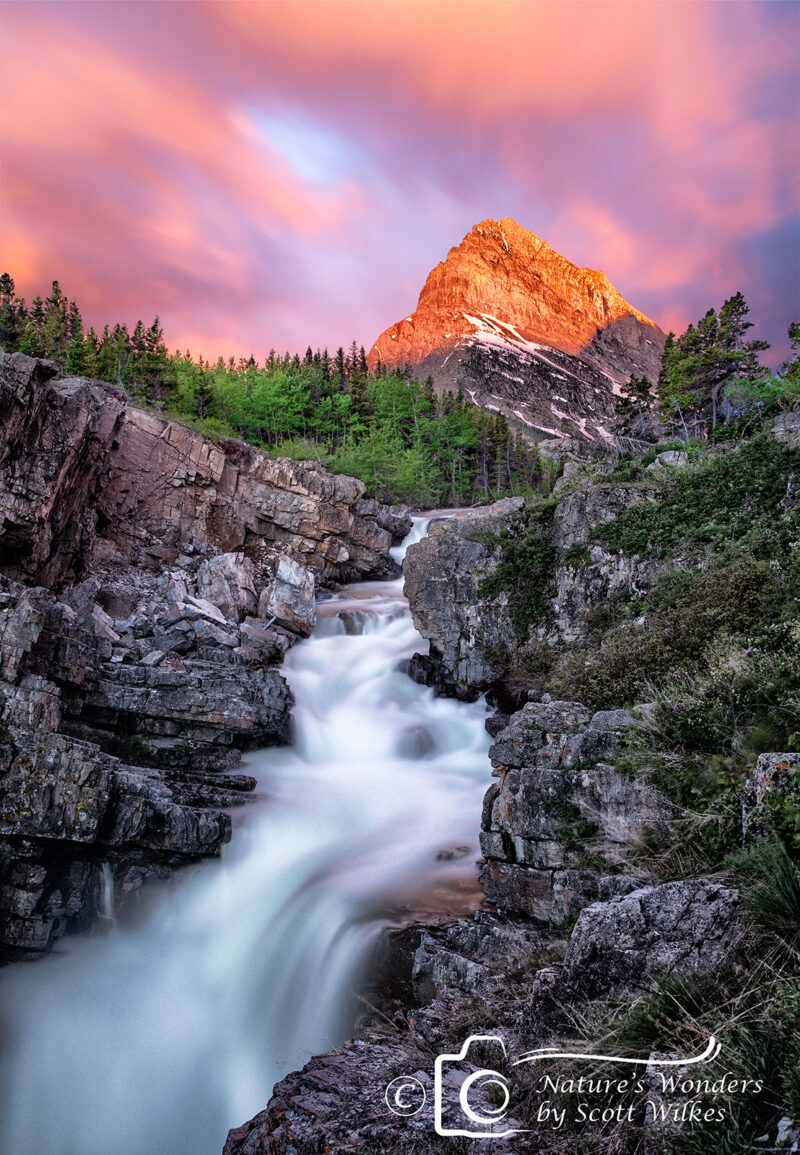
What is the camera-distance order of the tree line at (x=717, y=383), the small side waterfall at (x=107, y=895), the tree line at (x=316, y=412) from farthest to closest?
the tree line at (x=316, y=412), the tree line at (x=717, y=383), the small side waterfall at (x=107, y=895)

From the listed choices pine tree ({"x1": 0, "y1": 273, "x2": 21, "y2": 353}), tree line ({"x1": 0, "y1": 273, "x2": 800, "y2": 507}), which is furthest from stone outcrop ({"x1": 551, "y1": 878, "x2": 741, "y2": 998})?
pine tree ({"x1": 0, "y1": 273, "x2": 21, "y2": 353})

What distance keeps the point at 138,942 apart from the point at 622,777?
889cm

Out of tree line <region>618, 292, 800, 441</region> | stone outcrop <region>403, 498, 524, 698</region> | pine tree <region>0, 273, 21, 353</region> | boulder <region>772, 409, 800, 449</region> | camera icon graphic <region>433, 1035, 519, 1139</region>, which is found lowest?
camera icon graphic <region>433, 1035, 519, 1139</region>

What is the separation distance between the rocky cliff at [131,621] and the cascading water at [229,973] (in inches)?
34.2

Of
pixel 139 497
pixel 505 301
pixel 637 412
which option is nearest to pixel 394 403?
pixel 637 412

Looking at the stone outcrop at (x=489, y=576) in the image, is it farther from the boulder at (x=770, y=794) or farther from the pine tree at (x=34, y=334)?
the pine tree at (x=34, y=334)

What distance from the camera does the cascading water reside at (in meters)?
7.74

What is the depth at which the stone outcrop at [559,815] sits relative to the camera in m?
7.81

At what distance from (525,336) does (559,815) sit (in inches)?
5176

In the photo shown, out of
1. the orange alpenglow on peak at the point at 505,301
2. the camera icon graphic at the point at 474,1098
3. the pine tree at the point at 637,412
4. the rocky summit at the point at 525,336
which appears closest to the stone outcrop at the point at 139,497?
the pine tree at the point at 637,412

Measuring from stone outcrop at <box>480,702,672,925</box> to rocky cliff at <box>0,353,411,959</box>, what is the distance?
6.14 meters

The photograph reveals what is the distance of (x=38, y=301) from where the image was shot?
56.0 metres

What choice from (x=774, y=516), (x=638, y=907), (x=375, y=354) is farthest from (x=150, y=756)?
(x=375, y=354)

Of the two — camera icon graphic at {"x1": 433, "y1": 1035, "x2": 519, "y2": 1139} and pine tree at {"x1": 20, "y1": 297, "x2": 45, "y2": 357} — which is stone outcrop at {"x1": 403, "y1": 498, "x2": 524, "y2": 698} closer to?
camera icon graphic at {"x1": 433, "y1": 1035, "x2": 519, "y2": 1139}
